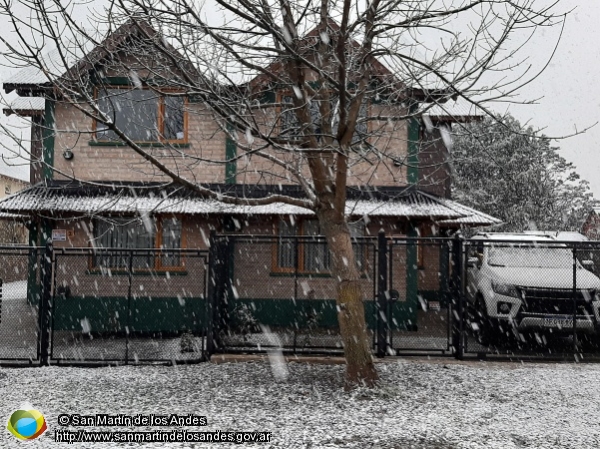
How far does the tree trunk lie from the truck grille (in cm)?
392

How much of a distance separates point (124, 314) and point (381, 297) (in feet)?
18.9

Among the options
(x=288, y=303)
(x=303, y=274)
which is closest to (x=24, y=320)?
(x=288, y=303)

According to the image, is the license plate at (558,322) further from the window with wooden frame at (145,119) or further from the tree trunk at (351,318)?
the window with wooden frame at (145,119)

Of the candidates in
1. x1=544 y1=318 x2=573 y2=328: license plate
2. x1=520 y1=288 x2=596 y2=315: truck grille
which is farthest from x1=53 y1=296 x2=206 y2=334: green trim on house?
x1=544 y1=318 x2=573 y2=328: license plate

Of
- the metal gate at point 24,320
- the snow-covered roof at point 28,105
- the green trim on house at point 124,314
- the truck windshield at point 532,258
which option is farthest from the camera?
the snow-covered roof at point 28,105

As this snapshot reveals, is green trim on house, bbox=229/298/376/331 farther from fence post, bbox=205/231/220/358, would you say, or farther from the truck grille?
the truck grille

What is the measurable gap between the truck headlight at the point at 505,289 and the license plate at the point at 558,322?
0.65 meters

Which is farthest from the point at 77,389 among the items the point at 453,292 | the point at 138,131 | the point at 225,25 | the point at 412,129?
the point at 412,129

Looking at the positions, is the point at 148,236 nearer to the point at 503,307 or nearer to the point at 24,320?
the point at 24,320

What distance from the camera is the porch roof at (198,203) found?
11.8 m

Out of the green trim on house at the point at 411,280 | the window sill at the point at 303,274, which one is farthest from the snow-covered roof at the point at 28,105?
the green trim on house at the point at 411,280

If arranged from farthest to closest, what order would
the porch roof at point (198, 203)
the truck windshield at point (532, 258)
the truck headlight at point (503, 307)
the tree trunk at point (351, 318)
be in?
the porch roof at point (198, 203)
the truck windshield at point (532, 258)
the truck headlight at point (503, 307)
the tree trunk at point (351, 318)

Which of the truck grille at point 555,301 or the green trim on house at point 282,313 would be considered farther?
the green trim on house at point 282,313

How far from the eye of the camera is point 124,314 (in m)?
11.7
